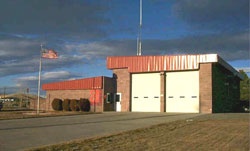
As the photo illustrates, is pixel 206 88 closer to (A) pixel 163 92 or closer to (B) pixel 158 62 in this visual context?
(A) pixel 163 92

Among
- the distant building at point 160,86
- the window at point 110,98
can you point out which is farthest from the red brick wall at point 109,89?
the window at point 110,98

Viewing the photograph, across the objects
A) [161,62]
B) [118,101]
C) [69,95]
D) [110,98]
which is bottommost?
[118,101]

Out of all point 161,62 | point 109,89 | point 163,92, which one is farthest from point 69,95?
point 161,62

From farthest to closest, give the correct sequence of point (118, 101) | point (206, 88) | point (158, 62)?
point (118, 101) → point (158, 62) → point (206, 88)

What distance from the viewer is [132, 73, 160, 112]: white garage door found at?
35.9 metres

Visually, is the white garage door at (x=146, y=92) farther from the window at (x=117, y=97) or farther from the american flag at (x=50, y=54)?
the american flag at (x=50, y=54)

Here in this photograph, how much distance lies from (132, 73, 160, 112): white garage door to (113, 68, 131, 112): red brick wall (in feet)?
1.68

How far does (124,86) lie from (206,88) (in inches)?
336

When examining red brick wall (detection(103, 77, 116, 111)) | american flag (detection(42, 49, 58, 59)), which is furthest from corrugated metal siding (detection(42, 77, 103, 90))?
american flag (detection(42, 49, 58, 59))

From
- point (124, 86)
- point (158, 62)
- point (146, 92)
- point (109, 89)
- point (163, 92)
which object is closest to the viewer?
point (163, 92)

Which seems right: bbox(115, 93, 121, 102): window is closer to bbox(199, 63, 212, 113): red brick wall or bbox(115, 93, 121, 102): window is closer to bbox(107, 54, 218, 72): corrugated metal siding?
bbox(107, 54, 218, 72): corrugated metal siding

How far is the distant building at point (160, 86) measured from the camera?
3328 cm

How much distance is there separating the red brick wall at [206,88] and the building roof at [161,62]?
617 millimetres

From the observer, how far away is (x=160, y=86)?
3547 centimetres
